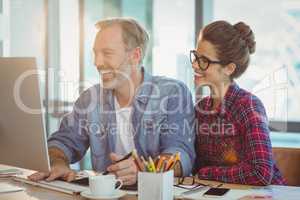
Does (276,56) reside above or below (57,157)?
above

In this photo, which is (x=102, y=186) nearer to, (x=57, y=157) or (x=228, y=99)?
(x=57, y=157)

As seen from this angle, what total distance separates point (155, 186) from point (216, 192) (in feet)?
0.86

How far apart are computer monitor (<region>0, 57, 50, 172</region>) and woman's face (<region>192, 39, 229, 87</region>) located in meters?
0.75

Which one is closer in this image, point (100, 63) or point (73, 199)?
point (73, 199)

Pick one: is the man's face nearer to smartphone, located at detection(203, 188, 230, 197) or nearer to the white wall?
smartphone, located at detection(203, 188, 230, 197)

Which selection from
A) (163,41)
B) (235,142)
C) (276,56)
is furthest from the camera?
(163,41)

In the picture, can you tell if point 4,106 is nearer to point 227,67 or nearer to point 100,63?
point 100,63

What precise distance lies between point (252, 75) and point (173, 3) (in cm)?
95

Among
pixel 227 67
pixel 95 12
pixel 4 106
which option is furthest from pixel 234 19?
pixel 4 106

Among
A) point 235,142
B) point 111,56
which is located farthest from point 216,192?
point 111,56

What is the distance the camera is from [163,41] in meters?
4.46

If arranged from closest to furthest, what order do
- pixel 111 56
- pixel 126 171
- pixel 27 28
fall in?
pixel 126 171 < pixel 111 56 < pixel 27 28

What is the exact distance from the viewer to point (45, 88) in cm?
479

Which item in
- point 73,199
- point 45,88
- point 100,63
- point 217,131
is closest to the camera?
point 73,199
